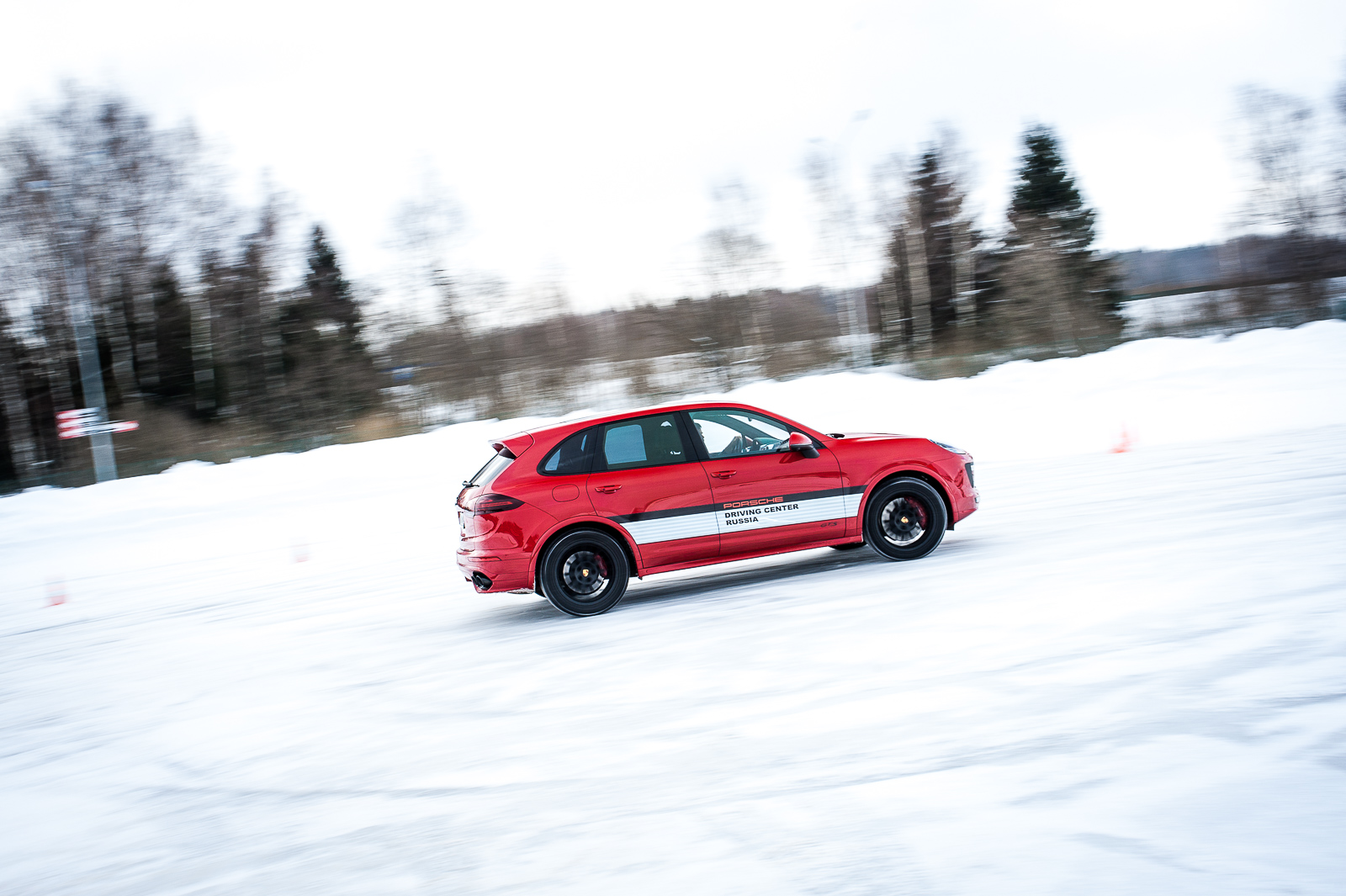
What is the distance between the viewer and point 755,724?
5062 millimetres

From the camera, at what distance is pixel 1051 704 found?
15.8ft

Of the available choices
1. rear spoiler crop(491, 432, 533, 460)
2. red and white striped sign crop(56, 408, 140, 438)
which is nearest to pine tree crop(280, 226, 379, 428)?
red and white striped sign crop(56, 408, 140, 438)

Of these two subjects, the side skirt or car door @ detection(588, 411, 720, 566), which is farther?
the side skirt

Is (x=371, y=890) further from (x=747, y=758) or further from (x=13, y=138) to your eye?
(x=13, y=138)

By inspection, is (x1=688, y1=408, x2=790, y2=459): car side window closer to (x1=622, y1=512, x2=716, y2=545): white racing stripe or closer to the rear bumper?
(x1=622, y1=512, x2=716, y2=545): white racing stripe

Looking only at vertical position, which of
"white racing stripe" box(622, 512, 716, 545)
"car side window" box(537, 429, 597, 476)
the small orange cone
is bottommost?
the small orange cone

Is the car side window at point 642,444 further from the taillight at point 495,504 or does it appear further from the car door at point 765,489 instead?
the taillight at point 495,504

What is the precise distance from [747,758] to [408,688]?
2.82 meters

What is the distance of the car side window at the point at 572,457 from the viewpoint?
8031mm

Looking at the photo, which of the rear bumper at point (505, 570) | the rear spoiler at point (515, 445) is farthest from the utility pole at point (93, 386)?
the rear bumper at point (505, 570)

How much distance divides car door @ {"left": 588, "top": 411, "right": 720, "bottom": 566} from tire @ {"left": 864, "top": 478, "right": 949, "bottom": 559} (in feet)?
4.79

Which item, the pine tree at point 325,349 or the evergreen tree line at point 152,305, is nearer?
the evergreen tree line at point 152,305

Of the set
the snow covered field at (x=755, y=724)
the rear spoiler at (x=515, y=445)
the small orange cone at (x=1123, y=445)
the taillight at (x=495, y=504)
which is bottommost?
Result: the snow covered field at (x=755, y=724)

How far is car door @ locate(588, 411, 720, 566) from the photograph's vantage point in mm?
8016
